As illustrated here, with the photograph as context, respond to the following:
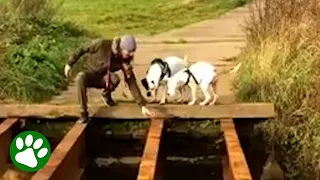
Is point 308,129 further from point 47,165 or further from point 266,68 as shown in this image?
point 47,165

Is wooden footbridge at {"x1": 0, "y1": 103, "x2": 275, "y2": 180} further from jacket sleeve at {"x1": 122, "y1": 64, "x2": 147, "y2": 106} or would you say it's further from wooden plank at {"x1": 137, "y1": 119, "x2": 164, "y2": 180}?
jacket sleeve at {"x1": 122, "y1": 64, "x2": 147, "y2": 106}

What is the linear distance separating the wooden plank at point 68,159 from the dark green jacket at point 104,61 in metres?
0.55

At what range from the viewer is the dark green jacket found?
27.8 feet

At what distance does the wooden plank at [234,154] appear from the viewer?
6.80m

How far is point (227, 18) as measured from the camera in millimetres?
17469

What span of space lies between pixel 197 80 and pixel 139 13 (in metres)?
9.90

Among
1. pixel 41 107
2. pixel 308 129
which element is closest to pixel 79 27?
pixel 41 107

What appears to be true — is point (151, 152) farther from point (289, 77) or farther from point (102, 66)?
point (289, 77)

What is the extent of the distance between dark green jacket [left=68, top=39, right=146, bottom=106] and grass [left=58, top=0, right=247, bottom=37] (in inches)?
235

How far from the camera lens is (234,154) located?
744 cm

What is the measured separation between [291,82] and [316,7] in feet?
3.77

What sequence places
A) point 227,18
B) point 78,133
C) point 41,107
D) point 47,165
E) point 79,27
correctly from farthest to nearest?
point 227,18 < point 79,27 < point 41,107 < point 78,133 < point 47,165

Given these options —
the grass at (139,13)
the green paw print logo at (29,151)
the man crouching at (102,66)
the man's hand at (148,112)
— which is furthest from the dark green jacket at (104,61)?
the grass at (139,13)

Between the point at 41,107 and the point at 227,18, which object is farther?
the point at 227,18
